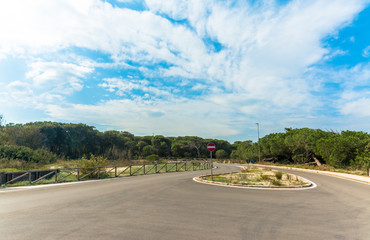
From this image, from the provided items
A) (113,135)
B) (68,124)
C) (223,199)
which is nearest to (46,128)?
(68,124)

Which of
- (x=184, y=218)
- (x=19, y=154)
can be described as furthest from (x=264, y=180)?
(x=19, y=154)

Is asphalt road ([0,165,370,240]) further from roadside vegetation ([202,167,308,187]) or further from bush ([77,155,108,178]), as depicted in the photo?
bush ([77,155,108,178])

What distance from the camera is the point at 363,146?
29.3 m

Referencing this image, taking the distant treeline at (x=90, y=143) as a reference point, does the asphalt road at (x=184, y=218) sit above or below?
below

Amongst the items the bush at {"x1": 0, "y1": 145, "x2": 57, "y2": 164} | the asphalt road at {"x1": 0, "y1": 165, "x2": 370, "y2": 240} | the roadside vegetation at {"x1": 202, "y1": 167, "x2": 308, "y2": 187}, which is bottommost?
the roadside vegetation at {"x1": 202, "y1": 167, "x2": 308, "y2": 187}

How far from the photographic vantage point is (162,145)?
262ft

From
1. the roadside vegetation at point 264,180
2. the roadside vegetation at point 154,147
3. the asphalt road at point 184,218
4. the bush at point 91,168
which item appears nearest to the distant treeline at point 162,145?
the roadside vegetation at point 154,147

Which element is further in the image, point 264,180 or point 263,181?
point 264,180

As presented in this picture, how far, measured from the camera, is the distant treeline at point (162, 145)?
96.8 ft

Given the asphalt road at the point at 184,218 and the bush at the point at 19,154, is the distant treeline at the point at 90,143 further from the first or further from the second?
the asphalt road at the point at 184,218

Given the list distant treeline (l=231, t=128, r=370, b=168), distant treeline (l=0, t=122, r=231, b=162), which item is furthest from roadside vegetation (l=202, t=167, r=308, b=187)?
distant treeline (l=0, t=122, r=231, b=162)

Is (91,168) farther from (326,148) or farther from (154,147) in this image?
(154,147)

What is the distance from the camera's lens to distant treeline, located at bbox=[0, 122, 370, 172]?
96.8 feet

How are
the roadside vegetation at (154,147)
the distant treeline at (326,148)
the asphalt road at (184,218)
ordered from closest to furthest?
the asphalt road at (184,218) < the roadside vegetation at (154,147) < the distant treeline at (326,148)
